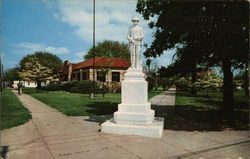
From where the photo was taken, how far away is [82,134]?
22.9 feet

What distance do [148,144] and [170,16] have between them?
16.3 ft

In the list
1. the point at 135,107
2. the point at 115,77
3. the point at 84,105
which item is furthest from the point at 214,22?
the point at 115,77

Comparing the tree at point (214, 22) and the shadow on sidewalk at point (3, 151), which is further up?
the tree at point (214, 22)

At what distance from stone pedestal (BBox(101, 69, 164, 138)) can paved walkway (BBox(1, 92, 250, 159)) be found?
34 cm

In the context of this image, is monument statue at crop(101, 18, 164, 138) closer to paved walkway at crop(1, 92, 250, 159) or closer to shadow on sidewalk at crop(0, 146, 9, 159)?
paved walkway at crop(1, 92, 250, 159)

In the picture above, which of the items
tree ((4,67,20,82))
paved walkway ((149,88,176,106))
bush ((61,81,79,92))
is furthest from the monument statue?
tree ((4,67,20,82))

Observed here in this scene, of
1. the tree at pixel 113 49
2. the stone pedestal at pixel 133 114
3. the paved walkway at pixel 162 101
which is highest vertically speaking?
the tree at pixel 113 49

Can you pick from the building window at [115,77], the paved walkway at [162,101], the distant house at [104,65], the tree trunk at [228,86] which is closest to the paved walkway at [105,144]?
the tree trunk at [228,86]

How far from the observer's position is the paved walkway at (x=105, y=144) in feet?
16.8

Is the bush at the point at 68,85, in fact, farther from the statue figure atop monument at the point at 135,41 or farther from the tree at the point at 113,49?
the tree at the point at 113,49

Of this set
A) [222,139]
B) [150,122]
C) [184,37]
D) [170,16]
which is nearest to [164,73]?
[184,37]

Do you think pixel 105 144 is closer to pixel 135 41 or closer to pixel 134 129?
pixel 134 129

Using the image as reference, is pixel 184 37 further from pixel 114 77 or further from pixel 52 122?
pixel 114 77

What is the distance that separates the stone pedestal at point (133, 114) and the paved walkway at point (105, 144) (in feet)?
1.10
